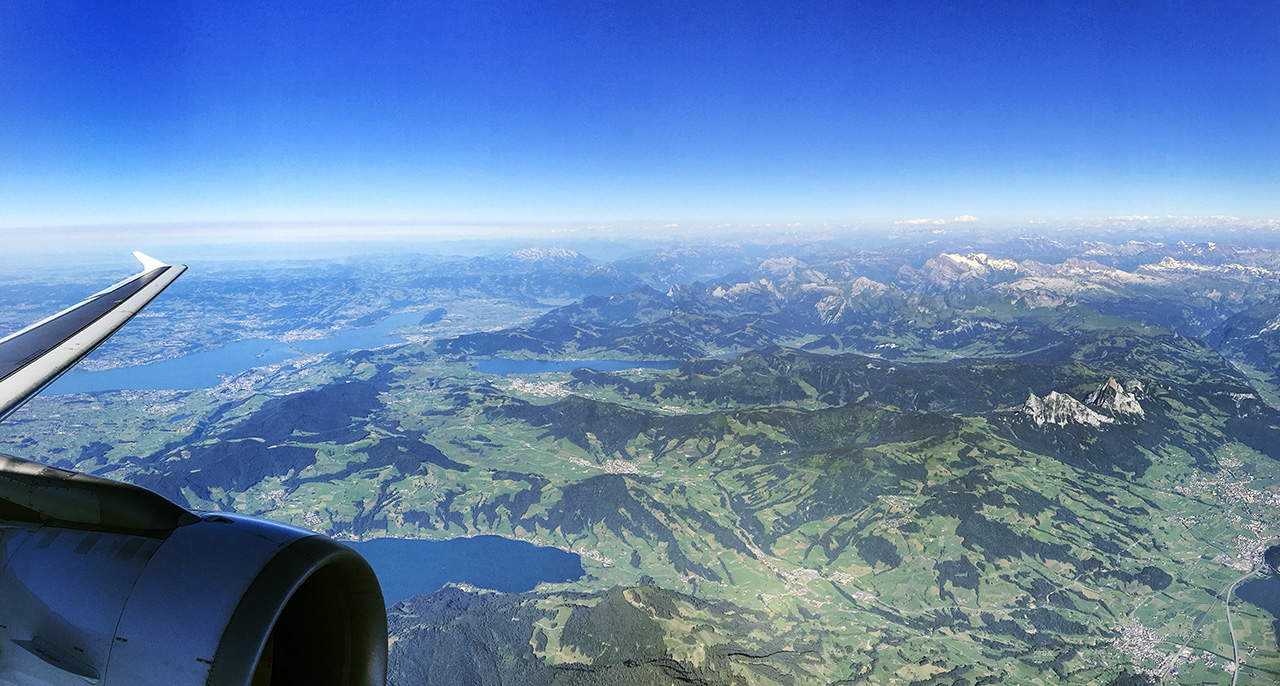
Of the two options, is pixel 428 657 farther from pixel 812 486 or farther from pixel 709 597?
pixel 812 486

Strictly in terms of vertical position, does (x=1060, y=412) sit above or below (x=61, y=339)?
below

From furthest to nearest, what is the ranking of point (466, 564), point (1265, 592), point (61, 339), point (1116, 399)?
1. point (1116, 399)
2. point (466, 564)
3. point (1265, 592)
4. point (61, 339)

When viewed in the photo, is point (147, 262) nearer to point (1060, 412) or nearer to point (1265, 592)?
point (1265, 592)

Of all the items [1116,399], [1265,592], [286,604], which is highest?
[286,604]

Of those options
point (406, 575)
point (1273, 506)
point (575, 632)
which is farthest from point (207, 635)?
point (1273, 506)

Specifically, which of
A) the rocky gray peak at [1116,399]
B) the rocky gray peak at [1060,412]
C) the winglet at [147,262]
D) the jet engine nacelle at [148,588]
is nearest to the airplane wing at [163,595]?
the jet engine nacelle at [148,588]

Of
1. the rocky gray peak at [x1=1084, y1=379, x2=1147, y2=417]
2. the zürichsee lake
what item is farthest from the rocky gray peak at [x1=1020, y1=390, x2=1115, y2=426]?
the zürichsee lake

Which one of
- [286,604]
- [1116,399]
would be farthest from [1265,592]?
[286,604]

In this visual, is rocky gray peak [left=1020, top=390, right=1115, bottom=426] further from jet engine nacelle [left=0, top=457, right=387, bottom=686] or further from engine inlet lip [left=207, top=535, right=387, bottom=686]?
jet engine nacelle [left=0, top=457, right=387, bottom=686]
